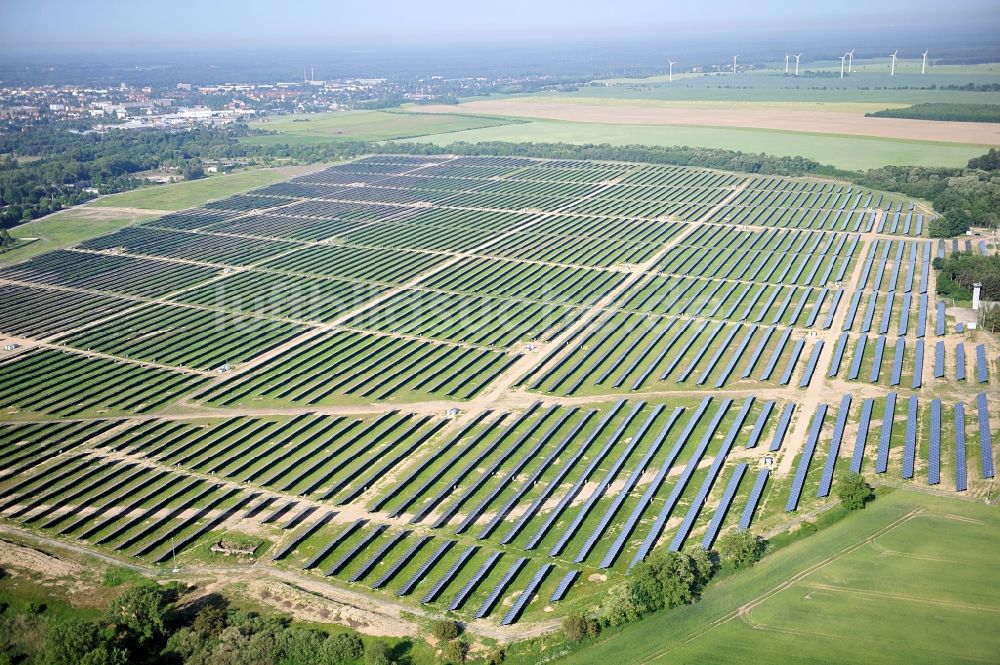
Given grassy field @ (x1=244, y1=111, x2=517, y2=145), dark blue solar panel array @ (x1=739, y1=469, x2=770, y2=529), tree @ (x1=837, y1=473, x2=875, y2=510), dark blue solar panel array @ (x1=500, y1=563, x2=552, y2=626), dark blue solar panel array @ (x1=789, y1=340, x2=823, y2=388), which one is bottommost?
dark blue solar panel array @ (x1=500, y1=563, x2=552, y2=626)

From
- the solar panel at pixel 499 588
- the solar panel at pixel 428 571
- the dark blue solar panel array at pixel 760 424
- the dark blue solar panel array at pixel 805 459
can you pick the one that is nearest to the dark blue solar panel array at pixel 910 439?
the dark blue solar panel array at pixel 805 459

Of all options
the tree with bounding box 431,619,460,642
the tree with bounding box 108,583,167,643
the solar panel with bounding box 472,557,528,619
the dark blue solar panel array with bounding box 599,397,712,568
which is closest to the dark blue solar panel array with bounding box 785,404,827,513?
the dark blue solar panel array with bounding box 599,397,712,568


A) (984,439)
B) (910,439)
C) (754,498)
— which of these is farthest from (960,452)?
(754,498)

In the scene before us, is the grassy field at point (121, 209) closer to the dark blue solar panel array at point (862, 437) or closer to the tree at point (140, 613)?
the tree at point (140, 613)

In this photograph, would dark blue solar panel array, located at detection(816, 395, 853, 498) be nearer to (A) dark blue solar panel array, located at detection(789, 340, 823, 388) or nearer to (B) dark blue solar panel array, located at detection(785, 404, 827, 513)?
(B) dark blue solar panel array, located at detection(785, 404, 827, 513)

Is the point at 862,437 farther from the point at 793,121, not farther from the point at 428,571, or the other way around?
the point at 793,121

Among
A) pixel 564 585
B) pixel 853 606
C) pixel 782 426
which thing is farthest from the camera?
pixel 782 426
